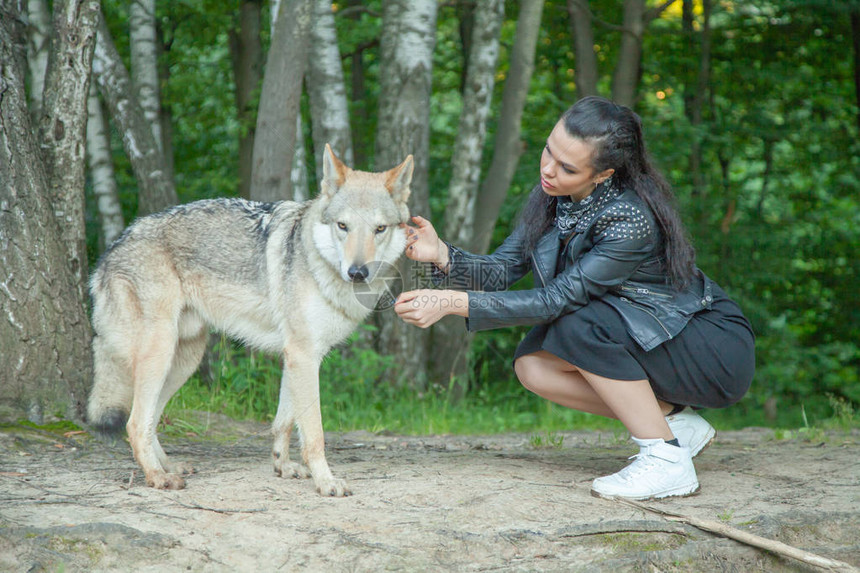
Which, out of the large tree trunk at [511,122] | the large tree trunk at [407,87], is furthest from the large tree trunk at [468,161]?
the large tree trunk at [407,87]

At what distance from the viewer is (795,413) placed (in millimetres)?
10969

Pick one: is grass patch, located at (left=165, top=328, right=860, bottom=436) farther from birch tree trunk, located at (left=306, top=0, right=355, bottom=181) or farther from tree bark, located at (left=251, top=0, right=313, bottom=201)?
birch tree trunk, located at (left=306, top=0, right=355, bottom=181)

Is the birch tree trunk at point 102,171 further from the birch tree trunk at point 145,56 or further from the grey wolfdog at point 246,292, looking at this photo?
the grey wolfdog at point 246,292

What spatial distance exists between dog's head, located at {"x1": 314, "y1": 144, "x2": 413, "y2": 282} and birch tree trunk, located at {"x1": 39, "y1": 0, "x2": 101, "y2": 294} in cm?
202

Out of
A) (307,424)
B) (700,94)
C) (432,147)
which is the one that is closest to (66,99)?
(307,424)

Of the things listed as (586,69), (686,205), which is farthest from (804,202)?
(586,69)

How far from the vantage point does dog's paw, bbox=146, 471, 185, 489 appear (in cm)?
318

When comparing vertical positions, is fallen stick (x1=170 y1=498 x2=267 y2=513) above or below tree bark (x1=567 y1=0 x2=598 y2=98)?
below

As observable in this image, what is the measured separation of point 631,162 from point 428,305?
3.75 feet

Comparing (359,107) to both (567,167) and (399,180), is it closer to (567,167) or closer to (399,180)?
(399,180)

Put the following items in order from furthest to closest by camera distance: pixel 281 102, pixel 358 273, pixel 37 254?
pixel 281 102
pixel 37 254
pixel 358 273

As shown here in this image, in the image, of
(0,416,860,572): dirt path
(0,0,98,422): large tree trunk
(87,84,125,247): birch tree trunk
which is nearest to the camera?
(0,416,860,572): dirt path

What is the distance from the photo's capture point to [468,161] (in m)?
7.61

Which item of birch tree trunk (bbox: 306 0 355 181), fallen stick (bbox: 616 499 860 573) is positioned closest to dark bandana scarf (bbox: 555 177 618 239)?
fallen stick (bbox: 616 499 860 573)
